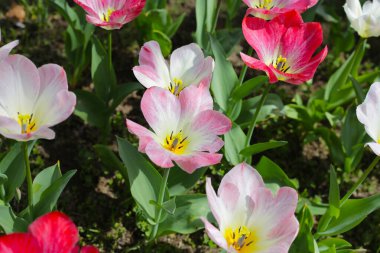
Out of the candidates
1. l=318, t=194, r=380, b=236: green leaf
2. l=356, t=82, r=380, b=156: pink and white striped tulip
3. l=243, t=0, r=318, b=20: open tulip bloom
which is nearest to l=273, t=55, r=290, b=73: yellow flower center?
l=243, t=0, r=318, b=20: open tulip bloom

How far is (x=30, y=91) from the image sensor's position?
1.57 meters

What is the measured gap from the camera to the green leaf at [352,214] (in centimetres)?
189

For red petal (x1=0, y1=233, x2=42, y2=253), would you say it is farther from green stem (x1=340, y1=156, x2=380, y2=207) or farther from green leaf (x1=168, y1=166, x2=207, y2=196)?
green stem (x1=340, y1=156, x2=380, y2=207)

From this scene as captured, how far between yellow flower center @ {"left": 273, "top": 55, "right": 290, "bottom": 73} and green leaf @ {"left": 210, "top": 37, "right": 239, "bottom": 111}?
348 millimetres

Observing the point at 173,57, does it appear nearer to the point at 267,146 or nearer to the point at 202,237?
the point at 267,146

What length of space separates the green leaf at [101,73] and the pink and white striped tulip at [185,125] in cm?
71

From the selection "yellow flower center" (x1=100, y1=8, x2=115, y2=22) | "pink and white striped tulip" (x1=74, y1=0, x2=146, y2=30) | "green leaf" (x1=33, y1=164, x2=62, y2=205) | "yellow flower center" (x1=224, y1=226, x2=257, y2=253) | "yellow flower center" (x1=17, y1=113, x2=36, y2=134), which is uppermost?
"pink and white striped tulip" (x1=74, y1=0, x2=146, y2=30)

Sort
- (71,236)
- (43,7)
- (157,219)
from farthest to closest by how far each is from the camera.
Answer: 1. (43,7)
2. (157,219)
3. (71,236)

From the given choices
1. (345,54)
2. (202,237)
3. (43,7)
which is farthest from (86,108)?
(345,54)

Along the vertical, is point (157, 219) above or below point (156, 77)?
below

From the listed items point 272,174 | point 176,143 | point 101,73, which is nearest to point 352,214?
point 272,174

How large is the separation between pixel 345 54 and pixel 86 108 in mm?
1499

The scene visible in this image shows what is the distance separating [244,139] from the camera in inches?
84.6

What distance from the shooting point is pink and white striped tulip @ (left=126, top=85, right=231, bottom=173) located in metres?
1.53
